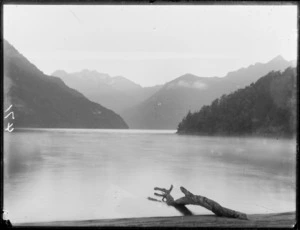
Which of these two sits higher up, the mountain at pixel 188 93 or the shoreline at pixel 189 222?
the mountain at pixel 188 93

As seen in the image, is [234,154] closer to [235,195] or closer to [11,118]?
[235,195]

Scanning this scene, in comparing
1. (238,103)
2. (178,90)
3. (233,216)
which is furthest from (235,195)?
(178,90)

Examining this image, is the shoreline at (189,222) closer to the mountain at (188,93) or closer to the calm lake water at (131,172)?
the calm lake water at (131,172)

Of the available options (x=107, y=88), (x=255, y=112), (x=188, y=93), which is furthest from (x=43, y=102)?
(x=255, y=112)

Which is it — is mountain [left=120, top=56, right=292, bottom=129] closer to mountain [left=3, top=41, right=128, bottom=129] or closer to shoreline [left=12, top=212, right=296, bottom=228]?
mountain [left=3, top=41, right=128, bottom=129]

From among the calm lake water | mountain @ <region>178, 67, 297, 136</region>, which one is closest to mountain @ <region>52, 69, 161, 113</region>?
the calm lake water

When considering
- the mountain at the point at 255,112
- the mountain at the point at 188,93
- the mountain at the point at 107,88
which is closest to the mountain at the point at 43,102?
the mountain at the point at 107,88

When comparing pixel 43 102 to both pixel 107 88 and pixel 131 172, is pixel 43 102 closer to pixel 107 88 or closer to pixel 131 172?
pixel 107 88
